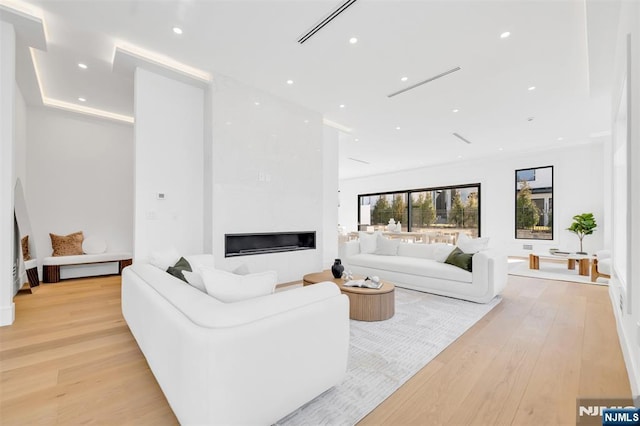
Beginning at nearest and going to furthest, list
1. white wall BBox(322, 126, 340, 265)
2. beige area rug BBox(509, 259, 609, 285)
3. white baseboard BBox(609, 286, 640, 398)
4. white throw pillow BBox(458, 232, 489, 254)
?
white baseboard BBox(609, 286, 640, 398), white throw pillow BBox(458, 232, 489, 254), beige area rug BBox(509, 259, 609, 285), white wall BBox(322, 126, 340, 265)

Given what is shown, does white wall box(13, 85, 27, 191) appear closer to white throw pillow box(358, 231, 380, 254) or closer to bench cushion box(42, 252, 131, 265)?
bench cushion box(42, 252, 131, 265)

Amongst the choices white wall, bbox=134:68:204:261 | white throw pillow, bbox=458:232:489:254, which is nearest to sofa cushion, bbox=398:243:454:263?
white throw pillow, bbox=458:232:489:254

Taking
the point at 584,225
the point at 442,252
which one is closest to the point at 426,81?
the point at 442,252

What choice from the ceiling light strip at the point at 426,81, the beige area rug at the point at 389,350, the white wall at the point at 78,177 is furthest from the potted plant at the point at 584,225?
the white wall at the point at 78,177

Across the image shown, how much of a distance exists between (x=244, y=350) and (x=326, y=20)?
311 cm

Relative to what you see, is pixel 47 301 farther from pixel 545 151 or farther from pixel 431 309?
pixel 545 151

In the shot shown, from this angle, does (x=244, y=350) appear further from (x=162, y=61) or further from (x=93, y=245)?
(x=93, y=245)

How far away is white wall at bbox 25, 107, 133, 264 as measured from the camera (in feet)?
16.6

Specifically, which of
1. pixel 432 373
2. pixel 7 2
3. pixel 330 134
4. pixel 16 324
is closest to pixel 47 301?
pixel 16 324

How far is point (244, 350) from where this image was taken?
126 centimetres

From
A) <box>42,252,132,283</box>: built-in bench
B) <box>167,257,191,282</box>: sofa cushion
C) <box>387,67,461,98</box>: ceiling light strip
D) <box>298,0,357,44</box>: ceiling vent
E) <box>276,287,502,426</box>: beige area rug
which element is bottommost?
<box>276,287,502,426</box>: beige area rug

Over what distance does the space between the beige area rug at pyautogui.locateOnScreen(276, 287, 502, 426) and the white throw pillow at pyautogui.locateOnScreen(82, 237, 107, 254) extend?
17.4ft

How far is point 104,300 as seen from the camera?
12.6 feet

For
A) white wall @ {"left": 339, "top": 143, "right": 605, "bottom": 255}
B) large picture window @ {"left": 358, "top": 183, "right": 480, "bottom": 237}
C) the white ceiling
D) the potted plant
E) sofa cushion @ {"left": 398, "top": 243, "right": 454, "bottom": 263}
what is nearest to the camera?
the white ceiling
